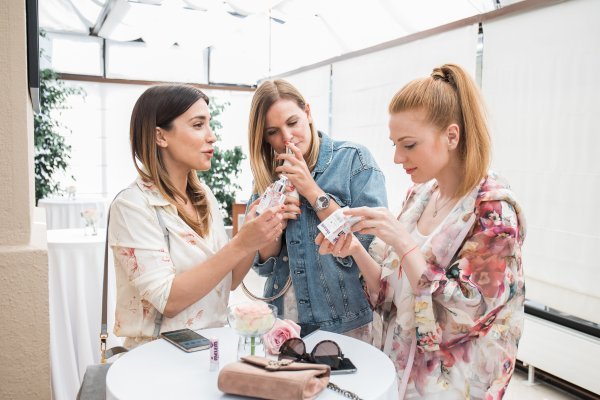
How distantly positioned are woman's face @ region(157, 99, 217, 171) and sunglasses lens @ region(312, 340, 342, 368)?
89 centimetres

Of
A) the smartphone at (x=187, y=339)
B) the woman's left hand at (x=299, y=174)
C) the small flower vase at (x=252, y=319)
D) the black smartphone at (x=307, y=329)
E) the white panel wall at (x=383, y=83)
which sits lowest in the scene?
the black smartphone at (x=307, y=329)

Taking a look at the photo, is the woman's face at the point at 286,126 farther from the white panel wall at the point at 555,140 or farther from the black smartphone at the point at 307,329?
the white panel wall at the point at 555,140

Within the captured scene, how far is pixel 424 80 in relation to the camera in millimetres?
1594

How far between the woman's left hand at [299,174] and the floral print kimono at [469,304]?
0.43 meters

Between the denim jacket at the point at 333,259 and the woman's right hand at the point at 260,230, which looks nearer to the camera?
the woman's right hand at the point at 260,230

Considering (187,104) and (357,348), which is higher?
(187,104)

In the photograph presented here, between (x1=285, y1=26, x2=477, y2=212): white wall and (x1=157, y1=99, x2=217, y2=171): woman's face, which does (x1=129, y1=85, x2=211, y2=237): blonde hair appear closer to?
(x1=157, y1=99, x2=217, y2=171): woman's face

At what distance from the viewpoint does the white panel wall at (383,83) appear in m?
4.27

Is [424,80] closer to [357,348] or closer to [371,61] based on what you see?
[357,348]

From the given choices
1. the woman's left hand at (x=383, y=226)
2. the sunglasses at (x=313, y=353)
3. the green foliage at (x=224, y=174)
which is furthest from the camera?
the green foliage at (x=224, y=174)

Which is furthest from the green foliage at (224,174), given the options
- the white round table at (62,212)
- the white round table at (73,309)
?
the white round table at (73,309)

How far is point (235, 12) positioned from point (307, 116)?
5.24 m

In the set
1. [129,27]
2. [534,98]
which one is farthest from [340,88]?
[129,27]

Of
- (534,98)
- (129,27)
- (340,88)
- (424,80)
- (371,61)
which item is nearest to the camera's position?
(424,80)
